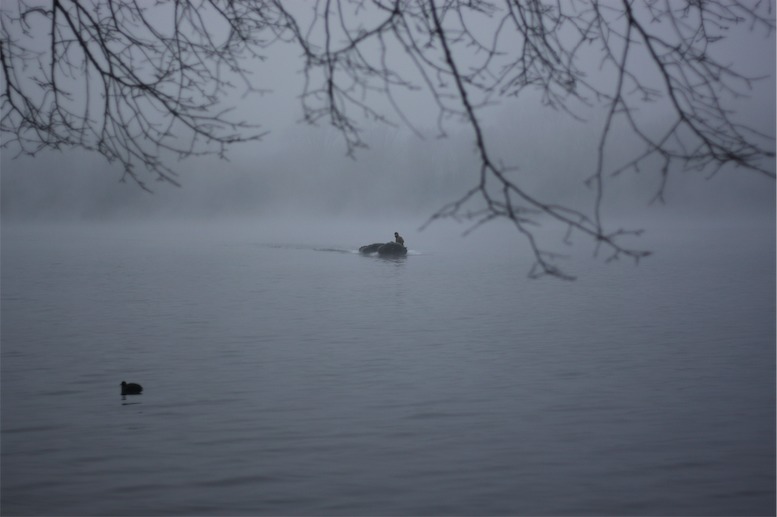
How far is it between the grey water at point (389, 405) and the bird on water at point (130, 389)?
225 millimetres

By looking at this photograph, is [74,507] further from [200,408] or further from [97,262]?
[97,262]

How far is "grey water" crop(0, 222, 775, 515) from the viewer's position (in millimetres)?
10266

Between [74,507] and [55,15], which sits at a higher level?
[55,15]

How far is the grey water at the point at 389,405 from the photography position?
10.3 m

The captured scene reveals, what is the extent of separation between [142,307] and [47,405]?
13.9 metres

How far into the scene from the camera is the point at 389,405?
14.0 metres

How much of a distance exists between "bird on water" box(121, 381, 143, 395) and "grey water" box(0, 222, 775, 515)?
0.74 ft

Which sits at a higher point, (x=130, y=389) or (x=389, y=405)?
(x=130, y=389)

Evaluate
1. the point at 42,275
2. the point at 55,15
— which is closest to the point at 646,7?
the point at 55,15

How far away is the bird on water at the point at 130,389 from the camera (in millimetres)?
14773

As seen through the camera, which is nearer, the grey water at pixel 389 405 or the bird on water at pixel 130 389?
the grey water at pixel 389 405

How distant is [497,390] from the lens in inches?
596

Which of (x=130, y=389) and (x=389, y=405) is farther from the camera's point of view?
(x=130, y=389)

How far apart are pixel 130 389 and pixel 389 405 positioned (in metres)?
3.96
